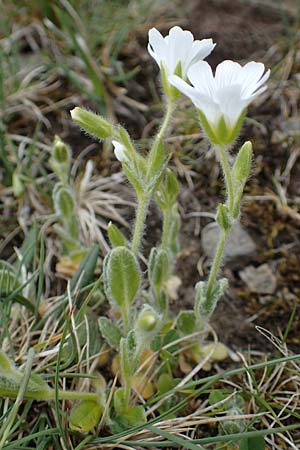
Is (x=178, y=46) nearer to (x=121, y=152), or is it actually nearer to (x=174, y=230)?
(x=121, y=152)

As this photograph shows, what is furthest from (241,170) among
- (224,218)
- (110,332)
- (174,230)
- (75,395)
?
(75,395)

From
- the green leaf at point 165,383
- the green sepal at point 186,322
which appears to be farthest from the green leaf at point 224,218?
the green leaf at point 165,383

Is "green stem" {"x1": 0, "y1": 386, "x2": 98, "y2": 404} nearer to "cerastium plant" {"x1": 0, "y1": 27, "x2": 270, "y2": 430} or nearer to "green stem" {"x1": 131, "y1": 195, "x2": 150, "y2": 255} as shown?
"cerastium plant" {"x1": 0, "y1": 27, "x2": 270, "y2": 430}

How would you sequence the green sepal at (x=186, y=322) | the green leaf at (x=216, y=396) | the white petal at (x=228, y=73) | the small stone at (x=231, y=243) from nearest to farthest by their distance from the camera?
1. the white petal at (x=228, y=73)
2. the green leaf at (x=216, y=396)
3. the green sepal at (x=186, y=322)
4. the small stone at (x=231, y=243)

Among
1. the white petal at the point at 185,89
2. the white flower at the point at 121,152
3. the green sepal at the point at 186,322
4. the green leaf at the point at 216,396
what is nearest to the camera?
the white petal at the point at 185,89

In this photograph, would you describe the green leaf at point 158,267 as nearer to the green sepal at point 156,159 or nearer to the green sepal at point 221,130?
the green sepal at point 156,159

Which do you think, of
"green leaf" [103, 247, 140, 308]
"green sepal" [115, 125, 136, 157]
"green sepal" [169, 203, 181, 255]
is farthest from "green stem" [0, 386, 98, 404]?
"green sepal" [115, 125, 136, 157]

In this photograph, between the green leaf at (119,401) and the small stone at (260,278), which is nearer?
the green leaf at (119,401)
